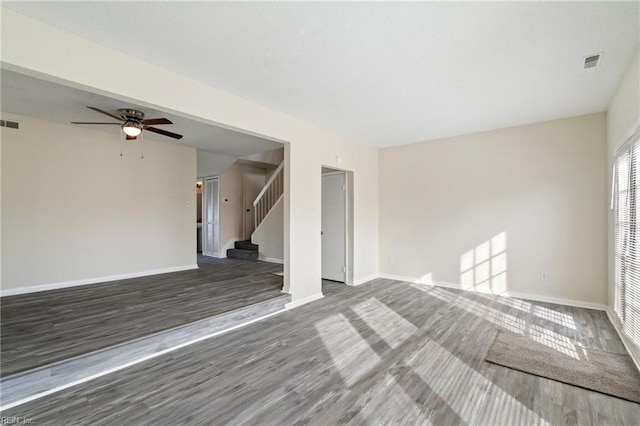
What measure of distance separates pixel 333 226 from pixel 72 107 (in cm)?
446

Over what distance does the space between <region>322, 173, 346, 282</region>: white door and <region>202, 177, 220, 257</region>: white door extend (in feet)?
11.8

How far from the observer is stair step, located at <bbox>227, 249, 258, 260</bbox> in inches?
287

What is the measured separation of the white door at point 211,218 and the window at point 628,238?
779 cm

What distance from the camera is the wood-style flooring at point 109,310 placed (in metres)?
2.50

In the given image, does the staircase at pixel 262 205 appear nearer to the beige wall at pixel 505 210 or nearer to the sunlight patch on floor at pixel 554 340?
the beige wall at pixel 505 210

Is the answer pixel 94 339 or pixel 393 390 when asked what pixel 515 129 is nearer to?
pixel 393 390

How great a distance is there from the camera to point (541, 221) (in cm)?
441

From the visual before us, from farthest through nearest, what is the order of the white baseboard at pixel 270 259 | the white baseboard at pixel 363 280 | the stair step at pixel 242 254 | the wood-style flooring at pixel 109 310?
the stair step at pixel 242 254 < the white baseboard at pixel 270 259 < the white baseboard at pixel 363 280 < the wood-style flooring at pixel 109 310

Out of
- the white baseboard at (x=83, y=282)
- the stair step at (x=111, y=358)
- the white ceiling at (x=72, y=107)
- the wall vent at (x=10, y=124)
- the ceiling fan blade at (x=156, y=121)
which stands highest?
the white ceiling at (x=72, y=107)

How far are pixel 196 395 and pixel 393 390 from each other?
1.53m

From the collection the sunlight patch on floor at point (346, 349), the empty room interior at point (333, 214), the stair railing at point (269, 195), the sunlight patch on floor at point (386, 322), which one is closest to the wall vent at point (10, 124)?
the empty room interior at point (333, 214)

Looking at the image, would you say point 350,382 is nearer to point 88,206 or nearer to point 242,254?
point 88,206

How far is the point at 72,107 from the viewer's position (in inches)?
151

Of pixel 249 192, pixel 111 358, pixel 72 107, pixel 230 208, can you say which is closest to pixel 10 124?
pixel 72 107
